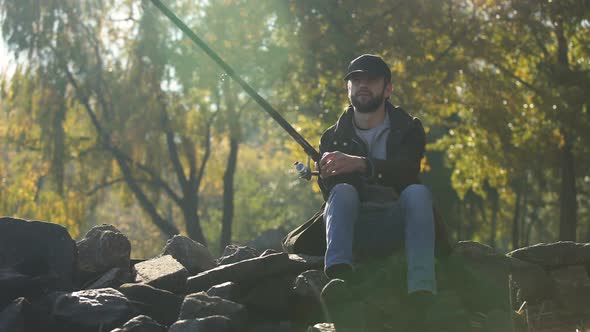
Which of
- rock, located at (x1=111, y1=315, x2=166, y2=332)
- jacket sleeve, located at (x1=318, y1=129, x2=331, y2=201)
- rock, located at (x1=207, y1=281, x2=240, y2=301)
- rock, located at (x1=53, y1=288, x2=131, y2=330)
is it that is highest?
jacket sleeve, located at (x1=318, y1=129, x2=331, y2=201)

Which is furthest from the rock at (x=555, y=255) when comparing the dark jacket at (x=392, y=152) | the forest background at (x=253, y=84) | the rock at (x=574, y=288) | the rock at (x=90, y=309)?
the forest background at (x=253, y=84)

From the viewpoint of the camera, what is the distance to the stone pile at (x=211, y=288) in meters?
5.67

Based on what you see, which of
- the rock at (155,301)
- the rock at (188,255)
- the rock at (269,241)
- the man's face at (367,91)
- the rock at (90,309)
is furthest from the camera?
the rock at (269,241)

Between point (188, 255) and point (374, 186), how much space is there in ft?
7.38

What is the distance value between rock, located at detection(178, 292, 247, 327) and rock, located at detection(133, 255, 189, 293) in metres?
0.80

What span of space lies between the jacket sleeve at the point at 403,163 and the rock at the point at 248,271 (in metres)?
1.05

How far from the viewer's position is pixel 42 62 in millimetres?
21625

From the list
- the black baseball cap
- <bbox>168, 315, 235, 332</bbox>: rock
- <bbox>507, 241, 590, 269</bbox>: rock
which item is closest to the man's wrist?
the black baseball cap

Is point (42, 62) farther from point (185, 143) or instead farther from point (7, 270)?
point (7, 270)

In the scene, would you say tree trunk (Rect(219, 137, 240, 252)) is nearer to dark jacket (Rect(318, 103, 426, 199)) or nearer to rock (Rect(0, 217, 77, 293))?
rock (Rect(0, 217, 77, 293))

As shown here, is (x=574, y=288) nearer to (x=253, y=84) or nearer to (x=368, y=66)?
(x=368, y=66)

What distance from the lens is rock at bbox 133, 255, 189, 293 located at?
21.2 feet

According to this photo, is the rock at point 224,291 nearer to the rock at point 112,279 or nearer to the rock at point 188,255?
the rock at point 112,279

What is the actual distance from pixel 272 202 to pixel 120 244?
3825 cm
